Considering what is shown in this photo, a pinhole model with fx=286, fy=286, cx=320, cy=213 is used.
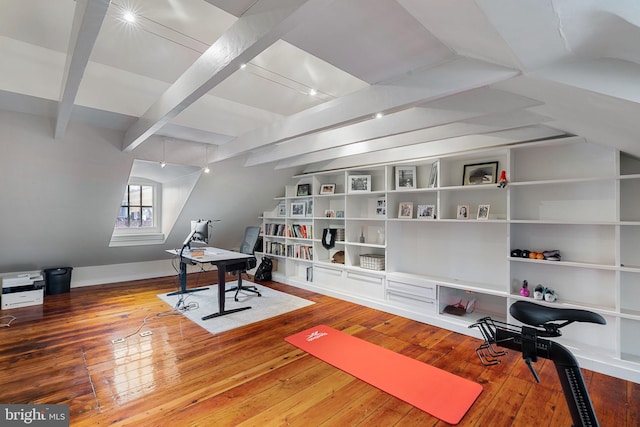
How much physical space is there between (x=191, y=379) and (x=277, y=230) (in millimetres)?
3666

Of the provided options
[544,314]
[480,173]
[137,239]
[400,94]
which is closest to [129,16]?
[400,94]

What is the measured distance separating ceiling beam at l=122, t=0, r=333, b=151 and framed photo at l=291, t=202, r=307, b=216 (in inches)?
127

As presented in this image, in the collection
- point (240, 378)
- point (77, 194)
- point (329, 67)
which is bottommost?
point (240, 378)

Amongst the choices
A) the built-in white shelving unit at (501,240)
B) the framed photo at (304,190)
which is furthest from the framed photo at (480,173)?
the framed photo at (304,190)

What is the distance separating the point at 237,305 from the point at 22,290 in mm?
3080

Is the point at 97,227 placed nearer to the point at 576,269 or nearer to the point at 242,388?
the point at 242,388

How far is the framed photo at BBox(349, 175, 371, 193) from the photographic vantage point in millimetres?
4383

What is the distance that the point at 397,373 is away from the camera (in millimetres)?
2447

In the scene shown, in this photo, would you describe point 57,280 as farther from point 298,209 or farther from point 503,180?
point 503,180

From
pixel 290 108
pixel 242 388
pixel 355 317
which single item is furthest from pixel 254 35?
pixel 355 317

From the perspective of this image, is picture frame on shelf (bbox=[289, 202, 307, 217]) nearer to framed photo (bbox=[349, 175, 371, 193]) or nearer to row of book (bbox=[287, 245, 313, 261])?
row of book (bbox=[287, 245, 313, 261])

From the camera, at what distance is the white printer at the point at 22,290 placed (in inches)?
157

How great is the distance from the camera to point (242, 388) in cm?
224

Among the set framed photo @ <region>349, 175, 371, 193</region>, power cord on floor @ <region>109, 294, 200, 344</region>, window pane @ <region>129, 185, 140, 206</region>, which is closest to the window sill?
window pane @ <region>129, 185, 140, 206</region>
